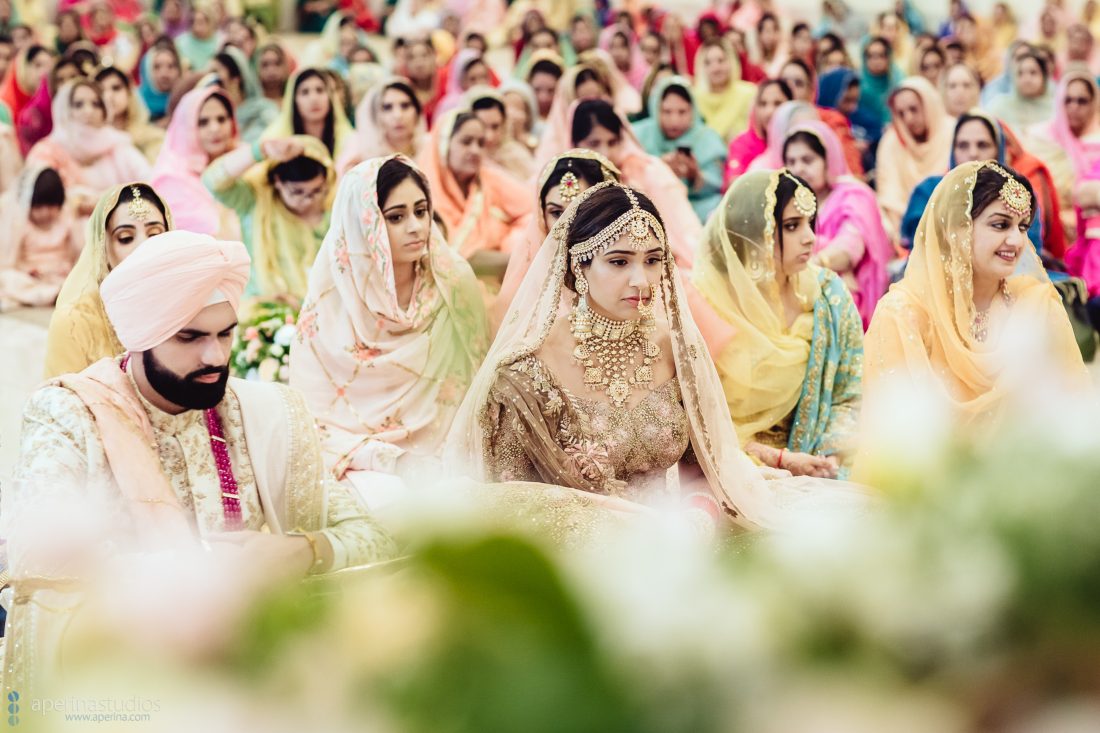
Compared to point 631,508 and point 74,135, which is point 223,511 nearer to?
point 631,508

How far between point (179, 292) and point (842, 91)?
604 cm

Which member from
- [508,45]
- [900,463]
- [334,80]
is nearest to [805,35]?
[508,45]

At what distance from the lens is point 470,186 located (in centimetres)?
490

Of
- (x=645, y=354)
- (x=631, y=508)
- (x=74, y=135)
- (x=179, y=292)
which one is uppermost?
(x=74, y=135)

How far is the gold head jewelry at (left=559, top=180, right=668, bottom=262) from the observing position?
2424 mm

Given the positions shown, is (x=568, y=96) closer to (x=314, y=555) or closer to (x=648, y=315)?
(x=648, y=315)

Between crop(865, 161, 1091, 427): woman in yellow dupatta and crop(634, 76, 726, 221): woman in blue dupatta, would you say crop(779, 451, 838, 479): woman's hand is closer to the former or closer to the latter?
crop(865, 161, 1091, 427): woman in yellow dupatta

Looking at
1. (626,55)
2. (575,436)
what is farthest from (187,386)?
(626,55)

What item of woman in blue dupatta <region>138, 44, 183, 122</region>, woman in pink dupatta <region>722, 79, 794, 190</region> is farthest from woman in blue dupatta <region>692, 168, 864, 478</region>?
woman in blue dupatta <region>138, 44, 183, 122</region>

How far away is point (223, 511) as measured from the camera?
197 centimetres

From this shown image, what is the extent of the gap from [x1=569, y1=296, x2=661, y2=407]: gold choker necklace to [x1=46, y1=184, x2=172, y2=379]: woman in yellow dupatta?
1.07m

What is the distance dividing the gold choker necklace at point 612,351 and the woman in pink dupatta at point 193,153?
8.48 ft

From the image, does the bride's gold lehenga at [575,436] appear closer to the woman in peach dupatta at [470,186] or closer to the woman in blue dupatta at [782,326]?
the woman in blue dupatta at [782,326]

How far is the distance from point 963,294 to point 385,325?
1.25 m
